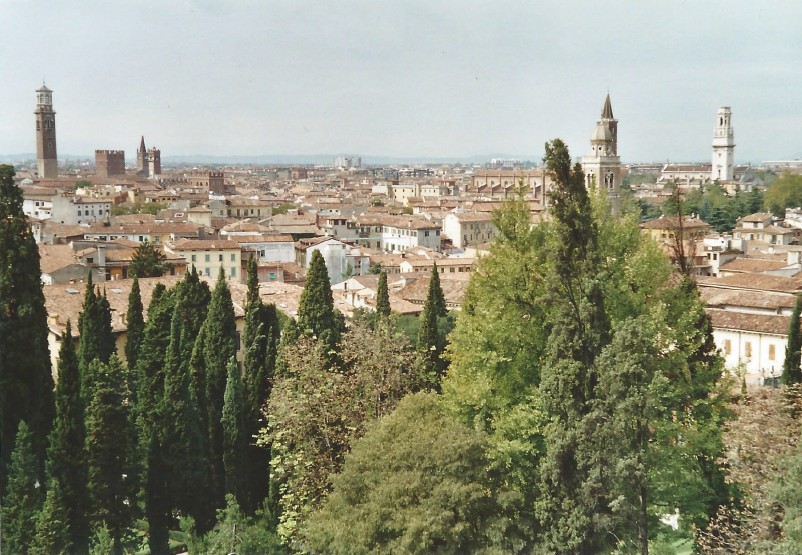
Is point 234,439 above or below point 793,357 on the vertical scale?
below

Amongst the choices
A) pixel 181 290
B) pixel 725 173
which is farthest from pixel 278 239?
pixel 725 173

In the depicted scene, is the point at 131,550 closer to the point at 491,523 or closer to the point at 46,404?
the point at 46,404

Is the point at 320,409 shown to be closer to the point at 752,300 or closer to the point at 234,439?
the point at 234,439

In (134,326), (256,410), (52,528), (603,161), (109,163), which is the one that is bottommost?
(52,528)

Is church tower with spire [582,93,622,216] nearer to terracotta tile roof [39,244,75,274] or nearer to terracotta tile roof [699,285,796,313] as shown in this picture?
terracotta tile roof [699,285,796,313]

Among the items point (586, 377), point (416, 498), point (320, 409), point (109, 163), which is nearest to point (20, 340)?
point (320, 409)

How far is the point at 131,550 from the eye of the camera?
13.9m

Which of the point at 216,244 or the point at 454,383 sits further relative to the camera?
the point at 216,244

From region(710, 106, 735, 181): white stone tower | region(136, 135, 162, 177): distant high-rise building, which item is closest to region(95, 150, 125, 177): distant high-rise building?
region(136, 135, 162, 177): distant high-rise building

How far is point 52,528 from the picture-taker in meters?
12.5

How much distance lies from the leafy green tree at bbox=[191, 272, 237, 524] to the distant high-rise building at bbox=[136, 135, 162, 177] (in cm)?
12253

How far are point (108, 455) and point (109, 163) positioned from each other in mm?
108175

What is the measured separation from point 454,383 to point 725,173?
93.8m

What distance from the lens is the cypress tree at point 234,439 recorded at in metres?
15.3
